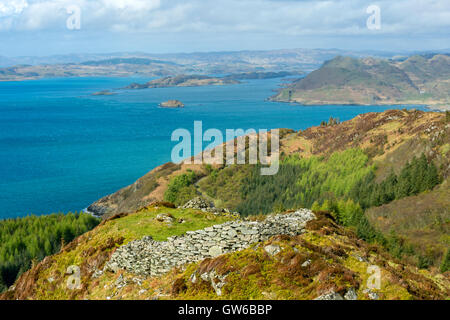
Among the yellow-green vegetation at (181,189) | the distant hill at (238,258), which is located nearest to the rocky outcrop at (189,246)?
the distant hill at (238,258)

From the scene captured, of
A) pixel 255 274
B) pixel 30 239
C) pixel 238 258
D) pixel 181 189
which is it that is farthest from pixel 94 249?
pixel 181 189

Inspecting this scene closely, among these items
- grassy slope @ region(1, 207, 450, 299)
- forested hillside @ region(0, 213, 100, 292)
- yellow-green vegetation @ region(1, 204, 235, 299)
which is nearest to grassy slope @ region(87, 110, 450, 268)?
forested hillside @ region(0, 213, 100, 292)

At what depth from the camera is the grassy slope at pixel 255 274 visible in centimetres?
1692

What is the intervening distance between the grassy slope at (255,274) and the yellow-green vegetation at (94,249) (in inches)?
2.8

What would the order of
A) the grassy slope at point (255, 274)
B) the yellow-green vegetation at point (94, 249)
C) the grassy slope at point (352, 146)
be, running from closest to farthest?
the grassy slope at point (255, 274) < the yellow-green vegetation at point (94, 249) < the grassy slope at point (352, 146)

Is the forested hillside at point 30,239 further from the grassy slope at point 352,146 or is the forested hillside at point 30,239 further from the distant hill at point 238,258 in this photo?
the distant hill at point 238,258

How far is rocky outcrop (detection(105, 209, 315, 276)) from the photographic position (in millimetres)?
21062

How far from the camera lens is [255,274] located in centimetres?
1748

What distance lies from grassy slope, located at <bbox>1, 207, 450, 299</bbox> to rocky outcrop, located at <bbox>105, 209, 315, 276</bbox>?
0.79m

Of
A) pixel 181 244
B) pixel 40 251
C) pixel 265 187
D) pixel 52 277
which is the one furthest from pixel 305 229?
pixel 265 187

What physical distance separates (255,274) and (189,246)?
6.08 m

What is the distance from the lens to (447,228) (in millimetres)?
58875

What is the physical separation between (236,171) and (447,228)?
70.4 meters

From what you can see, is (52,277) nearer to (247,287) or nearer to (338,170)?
(247,287)
